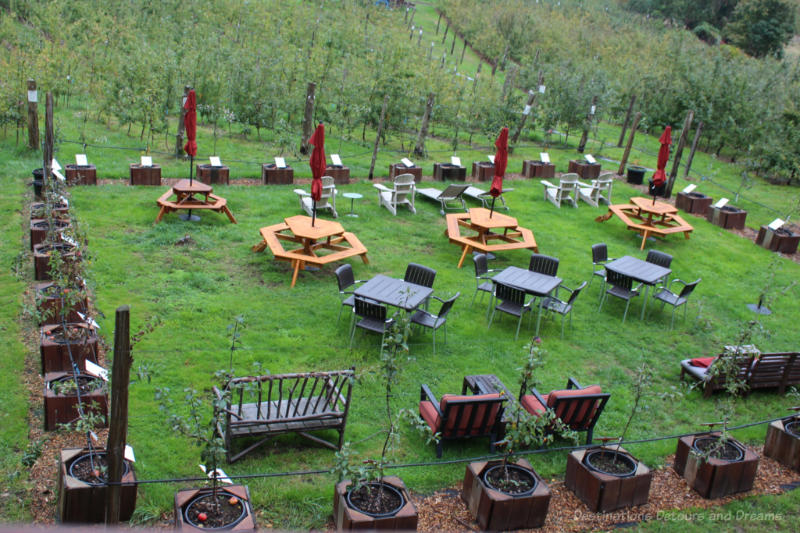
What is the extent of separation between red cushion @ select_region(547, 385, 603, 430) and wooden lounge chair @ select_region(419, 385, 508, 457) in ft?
1.92

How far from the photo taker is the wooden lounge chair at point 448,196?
15.3 metres

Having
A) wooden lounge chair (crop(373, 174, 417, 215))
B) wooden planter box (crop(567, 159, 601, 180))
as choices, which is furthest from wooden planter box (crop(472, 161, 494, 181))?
wooden lounge chair (crop(373, 174, 417, 215))

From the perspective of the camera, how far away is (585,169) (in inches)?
779

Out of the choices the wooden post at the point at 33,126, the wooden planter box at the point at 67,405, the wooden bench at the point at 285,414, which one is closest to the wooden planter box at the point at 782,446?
the wooden bench at the point at 285,414

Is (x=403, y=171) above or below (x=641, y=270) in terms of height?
above

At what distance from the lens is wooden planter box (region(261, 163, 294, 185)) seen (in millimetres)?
15609

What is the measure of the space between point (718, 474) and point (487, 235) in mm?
6959

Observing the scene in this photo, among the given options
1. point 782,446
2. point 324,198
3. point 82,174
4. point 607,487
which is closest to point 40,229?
point 82,174

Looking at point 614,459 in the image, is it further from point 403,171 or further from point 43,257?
point 403,171

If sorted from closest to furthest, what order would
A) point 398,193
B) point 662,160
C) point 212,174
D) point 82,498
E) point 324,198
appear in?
point 82,498
point 324,198
point 662,160
point 398,193
point 212,174

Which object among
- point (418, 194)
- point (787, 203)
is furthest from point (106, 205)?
point (787, 203)

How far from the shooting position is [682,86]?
26906 mm

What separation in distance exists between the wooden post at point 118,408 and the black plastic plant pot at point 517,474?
302cm

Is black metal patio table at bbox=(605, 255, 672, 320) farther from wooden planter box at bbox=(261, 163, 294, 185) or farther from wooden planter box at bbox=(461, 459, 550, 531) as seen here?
wooden planter box at bbox=(261, 163, 294, 185)
